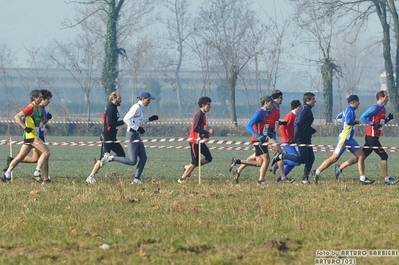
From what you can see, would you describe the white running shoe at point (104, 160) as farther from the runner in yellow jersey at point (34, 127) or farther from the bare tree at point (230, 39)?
the bare tree at point (230, 39)

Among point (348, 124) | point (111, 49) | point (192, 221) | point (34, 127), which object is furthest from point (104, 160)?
point (111, 49)

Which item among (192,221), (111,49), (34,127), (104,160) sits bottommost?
(192,221)

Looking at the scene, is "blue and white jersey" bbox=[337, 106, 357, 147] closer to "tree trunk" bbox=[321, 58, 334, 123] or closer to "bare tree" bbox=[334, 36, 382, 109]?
"tree trunk" bbox=[321, 58, 334, 123]

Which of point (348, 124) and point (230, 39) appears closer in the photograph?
point (348, 124)

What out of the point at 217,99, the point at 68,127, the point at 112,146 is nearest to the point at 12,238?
the point at 112,146

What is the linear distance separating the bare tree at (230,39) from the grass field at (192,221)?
3927cm

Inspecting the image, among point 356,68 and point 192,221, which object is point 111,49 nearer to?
point 192,221

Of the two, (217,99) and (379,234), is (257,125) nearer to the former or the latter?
(379,234)

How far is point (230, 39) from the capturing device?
65812 mm

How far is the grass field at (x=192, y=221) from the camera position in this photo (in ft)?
31.0

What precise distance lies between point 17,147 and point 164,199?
913 inches

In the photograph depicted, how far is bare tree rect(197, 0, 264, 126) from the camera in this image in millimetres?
58281

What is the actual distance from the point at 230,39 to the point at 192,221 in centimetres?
5475

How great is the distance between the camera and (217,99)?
95.2 metres
